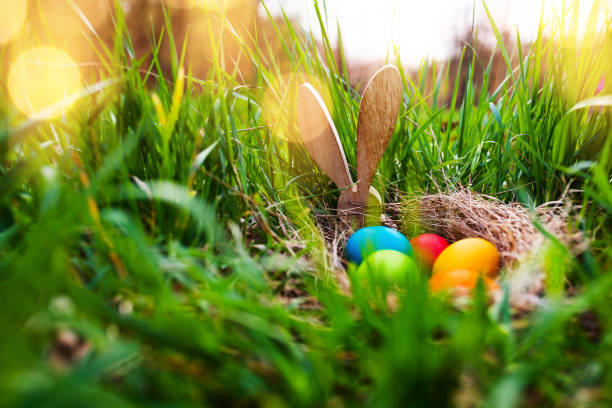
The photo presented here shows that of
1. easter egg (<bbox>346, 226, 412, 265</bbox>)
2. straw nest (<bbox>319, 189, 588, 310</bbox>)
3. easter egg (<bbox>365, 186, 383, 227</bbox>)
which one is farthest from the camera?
easter egg (<bbox>365, 186, 383, 227</bbox>)

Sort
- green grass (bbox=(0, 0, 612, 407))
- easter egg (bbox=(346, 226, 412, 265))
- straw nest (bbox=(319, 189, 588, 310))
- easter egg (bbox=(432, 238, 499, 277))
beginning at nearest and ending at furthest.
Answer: green grass (bbox=(0, 0, 612, 407)) → straw nest (bbox=(319, 189, 588, 310)) → easter egg (bbox=(432, 238, 499, 277)) → easter egg (bbox=(346, 226, 412, 265))

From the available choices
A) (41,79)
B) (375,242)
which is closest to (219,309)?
(375,242)

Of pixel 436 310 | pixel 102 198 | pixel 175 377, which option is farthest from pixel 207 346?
pixel 102 198

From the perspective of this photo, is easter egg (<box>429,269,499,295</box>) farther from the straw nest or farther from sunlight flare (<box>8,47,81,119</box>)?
sunlight flare (<box>8,47,81,119</box>)

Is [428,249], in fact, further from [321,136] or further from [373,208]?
[321,136]

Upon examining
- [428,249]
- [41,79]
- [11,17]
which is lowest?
[428,249]

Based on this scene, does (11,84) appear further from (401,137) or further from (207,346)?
(401,137)

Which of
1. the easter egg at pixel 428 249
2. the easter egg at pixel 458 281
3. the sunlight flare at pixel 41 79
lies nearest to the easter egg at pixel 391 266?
the easter egg at pixel 458 281

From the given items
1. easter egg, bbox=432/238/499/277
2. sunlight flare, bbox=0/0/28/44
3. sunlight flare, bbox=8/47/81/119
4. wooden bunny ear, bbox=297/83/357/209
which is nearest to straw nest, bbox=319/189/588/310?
easter egg, bbox=432/238/499/277
